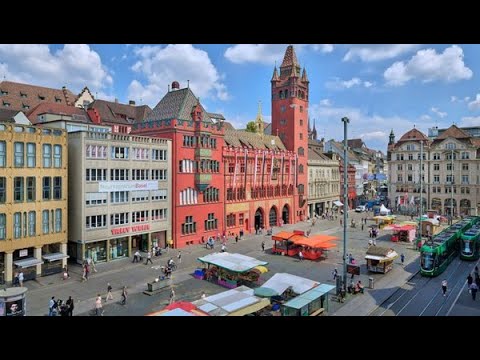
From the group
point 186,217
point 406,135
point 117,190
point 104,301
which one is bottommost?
point 104,301

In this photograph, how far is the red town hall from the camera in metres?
49.1

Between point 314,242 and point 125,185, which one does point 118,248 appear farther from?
point 314,242

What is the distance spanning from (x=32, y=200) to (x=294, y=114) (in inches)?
1963

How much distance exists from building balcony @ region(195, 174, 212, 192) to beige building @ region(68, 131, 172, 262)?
4.40 meters

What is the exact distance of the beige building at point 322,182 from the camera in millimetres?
79812

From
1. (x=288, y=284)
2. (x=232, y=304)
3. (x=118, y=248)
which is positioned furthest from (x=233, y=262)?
(x=118, y=248)

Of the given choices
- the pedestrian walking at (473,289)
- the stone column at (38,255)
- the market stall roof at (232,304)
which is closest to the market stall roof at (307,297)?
the market stall roof at (232,304)

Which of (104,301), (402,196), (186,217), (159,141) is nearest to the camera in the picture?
(104,301)

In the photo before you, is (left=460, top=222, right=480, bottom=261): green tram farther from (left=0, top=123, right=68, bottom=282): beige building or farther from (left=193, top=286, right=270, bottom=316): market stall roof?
(left=0, top=123, right=68, bottom=282): beige building

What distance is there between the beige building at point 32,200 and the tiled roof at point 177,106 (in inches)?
648

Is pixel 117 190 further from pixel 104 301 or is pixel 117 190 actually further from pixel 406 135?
pixel 406 135
